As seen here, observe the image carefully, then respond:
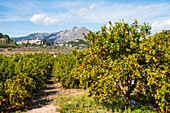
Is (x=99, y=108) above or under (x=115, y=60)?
under

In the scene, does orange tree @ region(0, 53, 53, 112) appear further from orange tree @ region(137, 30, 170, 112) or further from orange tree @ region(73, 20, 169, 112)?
orange tree @ region(137, 30, 170, 112)

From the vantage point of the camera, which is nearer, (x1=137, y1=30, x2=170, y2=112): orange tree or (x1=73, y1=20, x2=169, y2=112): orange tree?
(x1=137, y1=30, x2=170, y2=112): orange tree

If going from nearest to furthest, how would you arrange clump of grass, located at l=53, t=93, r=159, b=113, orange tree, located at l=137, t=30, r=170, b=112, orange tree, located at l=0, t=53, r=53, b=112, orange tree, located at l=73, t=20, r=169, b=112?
orange tree, located at l=137, t=30, r=170, b=112 < orange tree, located at l=73, t=20, r=169, b=112 < clump of grass, located at l=53, t=93, r=159, b=113 < orange tree, located at l=0, t=53, r=53, b=112

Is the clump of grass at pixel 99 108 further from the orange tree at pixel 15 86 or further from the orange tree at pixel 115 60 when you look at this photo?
the orange tree at pixel 15 86

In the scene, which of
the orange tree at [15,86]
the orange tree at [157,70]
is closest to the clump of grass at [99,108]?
the orange tree at [157,70]

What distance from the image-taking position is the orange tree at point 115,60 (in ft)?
20.9

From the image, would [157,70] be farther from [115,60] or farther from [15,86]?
[15,86]

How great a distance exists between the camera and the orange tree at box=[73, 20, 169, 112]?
6.36 metres

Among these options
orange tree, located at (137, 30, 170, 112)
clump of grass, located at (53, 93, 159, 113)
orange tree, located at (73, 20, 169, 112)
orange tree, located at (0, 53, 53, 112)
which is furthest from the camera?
orange tree, located at (0, 53, 53, 112)

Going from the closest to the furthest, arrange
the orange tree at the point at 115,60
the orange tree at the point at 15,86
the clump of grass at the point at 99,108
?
the orange tree at the point at 115,60, the clump of grass at the point at 99,108, the orange tree at the point at 15,86

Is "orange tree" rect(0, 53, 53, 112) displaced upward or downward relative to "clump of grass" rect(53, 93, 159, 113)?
upward

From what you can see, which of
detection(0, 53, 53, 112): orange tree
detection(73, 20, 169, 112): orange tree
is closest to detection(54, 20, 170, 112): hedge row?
detection(73, 20, 169, 112): orange tree

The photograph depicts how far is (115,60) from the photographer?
6.62 metres

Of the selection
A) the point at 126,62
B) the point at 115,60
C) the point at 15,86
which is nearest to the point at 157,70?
the point at 126,62
